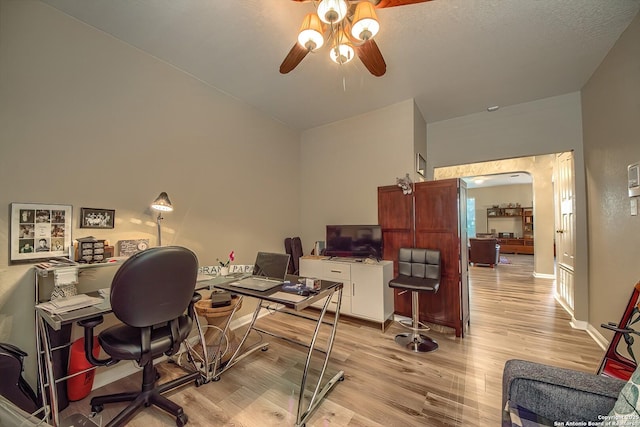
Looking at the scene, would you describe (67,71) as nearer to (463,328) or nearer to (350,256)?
(350,256)

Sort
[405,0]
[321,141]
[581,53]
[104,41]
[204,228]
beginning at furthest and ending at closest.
Answer: [321,141]
[204,228]
[581,53]
[104,41]
[405,0]

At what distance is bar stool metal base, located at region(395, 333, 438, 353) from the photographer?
263 centimetres

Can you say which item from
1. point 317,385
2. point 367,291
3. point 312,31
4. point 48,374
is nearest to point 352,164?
point 367,291

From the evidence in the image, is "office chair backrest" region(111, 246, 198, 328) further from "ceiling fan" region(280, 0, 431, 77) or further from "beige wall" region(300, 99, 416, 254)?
"beige wall" region(300, 99, 416, 254)

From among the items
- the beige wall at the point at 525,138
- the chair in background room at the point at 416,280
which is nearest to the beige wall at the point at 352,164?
the chair in background room at the point at 416,280

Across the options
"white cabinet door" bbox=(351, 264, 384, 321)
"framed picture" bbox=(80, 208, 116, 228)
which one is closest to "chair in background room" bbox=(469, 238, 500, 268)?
"white cabinet door" bbox=(351, 264, 384, 321)

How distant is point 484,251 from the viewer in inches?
299

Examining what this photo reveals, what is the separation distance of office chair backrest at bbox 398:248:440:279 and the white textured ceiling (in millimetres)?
2056

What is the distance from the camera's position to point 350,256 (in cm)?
359

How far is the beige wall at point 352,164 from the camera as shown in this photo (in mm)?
3508

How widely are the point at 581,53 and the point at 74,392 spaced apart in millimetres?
5344

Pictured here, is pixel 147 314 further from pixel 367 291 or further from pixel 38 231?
pixel 367 291

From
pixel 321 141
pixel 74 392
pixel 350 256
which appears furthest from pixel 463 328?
pixel 74 392

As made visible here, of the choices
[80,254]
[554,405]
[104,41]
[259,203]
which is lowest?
[554,405]
